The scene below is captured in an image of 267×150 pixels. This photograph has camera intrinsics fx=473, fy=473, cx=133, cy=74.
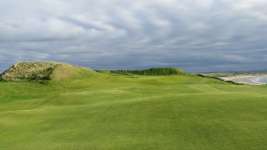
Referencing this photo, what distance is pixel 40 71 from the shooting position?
76.4 meters

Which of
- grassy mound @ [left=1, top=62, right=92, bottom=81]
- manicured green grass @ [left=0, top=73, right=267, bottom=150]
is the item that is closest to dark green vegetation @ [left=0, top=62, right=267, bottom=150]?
manicured green grass @ [left=0, top=73, right=267, bottom=150]

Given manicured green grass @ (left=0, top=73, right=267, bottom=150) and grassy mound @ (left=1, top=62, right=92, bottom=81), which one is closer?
manicured green grass @ (left=0, top=73, right=267, bottom=150)

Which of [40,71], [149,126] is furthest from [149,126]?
[40,71]

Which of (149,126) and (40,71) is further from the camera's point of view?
(40,71)

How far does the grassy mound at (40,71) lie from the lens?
72.2 metres

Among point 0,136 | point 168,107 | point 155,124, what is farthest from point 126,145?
point 168,107

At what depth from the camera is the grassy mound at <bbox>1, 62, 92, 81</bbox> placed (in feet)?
237

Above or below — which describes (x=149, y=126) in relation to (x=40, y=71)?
below

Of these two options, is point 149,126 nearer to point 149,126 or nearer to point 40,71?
point 149,126

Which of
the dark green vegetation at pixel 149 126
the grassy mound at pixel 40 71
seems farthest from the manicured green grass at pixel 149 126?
the grassy mound at pixel 40 71

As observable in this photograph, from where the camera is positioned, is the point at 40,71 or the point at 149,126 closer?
the point at 149,126

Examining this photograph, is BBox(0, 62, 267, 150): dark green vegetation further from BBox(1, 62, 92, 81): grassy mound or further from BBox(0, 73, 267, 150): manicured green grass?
BBox(1, 62, 92, 81): grassy mound

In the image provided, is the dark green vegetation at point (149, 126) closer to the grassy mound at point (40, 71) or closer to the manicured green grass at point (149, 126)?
the manicured green grass at point (149, 126)

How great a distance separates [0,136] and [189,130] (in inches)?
351
